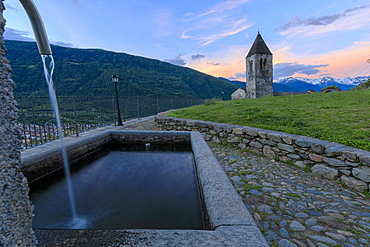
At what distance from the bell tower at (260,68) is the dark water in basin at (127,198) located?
128ft

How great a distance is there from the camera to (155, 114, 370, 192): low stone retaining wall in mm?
2592

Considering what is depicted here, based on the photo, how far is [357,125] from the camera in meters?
4.10

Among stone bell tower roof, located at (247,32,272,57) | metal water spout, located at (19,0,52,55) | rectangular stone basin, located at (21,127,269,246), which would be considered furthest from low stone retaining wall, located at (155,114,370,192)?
stone bell tower roof, located at (247,32,272,57)

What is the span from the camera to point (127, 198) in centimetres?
211

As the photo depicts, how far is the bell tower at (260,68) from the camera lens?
37400mm

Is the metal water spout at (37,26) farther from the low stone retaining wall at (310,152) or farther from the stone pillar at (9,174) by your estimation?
the low stone retaining wall at (310,152)

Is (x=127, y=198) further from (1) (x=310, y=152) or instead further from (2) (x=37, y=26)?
(1) (x=310, y=152)

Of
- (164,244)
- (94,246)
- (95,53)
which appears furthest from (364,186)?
(95,53)

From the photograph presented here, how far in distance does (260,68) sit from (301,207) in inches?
1609

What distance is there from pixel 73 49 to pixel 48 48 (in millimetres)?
85677

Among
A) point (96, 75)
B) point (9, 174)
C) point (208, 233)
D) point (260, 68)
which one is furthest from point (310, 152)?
point (96, 75)

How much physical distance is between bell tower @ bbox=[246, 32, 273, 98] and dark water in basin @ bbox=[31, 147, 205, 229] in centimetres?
3902

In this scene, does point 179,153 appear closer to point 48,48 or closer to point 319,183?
point 319,183

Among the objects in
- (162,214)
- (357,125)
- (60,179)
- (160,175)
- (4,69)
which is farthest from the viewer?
(357,125)
